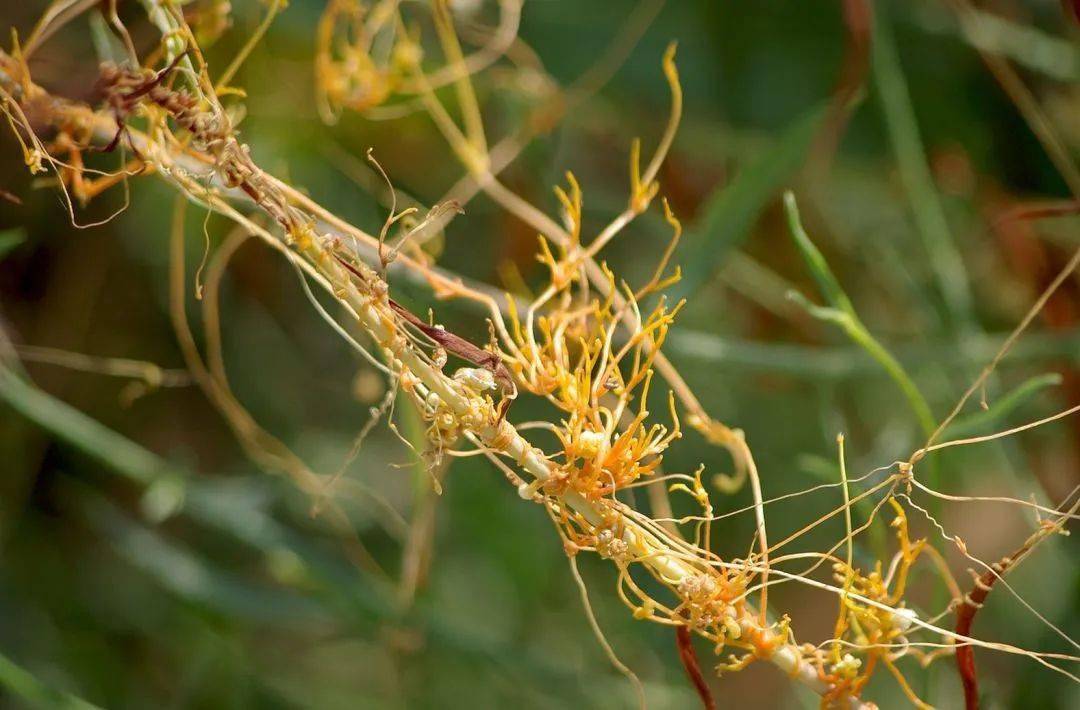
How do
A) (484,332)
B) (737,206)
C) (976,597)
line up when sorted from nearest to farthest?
(976,597)
(737,206)
(484,332)

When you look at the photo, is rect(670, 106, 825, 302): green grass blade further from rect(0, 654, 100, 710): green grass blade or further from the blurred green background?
rect(0, 654, 100, 710): green grass blade

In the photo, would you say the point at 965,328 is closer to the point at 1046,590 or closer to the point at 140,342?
the point at 1046,590

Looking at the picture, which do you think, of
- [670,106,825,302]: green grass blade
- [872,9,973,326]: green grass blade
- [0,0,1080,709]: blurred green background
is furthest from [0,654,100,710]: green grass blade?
[872,9,973,326]: green grass blade

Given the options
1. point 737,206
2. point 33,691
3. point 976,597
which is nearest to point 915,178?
point 737,206

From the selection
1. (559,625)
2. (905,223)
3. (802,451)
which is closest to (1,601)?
(559,625)

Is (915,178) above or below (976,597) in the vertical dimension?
above

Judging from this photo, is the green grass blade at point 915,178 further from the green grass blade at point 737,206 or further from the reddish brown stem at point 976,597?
the reddish brown stem at point 976,597

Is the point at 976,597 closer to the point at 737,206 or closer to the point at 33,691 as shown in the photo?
the point at 737,206

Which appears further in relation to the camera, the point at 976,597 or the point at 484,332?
the point at 484,332

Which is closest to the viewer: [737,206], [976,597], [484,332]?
[976,597]
